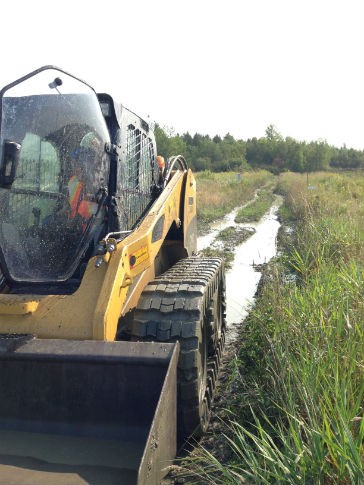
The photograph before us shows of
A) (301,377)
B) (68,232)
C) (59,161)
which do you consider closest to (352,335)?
(301,377)

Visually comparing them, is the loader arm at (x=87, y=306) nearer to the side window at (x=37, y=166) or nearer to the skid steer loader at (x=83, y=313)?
the skid steer loader at (x=83, y=313)

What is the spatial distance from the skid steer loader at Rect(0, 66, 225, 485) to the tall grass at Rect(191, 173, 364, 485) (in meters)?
0.35

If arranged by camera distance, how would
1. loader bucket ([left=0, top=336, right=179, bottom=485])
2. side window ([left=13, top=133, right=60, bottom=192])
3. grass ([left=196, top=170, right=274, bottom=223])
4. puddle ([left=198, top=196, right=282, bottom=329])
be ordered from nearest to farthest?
loader bucket ([left=0, top=336, right=179, bottom=485]), side window ([left=13, top=133, right=60, bottom=192]), puddle ([left=198, top=196, right=282, bottom=329]), grass ([left=196, top=170, right=274, bottom=223])

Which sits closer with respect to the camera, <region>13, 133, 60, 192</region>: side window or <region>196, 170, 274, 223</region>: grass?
<region>13, 133, 60, 192</region>: side window

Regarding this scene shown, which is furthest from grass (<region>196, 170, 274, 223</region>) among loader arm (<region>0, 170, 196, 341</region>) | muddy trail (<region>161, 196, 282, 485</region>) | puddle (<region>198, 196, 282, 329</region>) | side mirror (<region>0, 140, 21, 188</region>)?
side mirror (<region>0, 140, 21, 188</region>)

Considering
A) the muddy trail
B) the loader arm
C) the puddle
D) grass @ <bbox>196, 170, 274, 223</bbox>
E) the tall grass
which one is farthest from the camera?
grass @ <bbox>196, 170, 274, 223</bbox>

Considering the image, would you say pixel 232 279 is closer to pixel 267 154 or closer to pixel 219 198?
pixel 219 198

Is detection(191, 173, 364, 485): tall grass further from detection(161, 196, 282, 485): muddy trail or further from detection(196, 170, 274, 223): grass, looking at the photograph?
detection(196, 170, 274, 223): grass

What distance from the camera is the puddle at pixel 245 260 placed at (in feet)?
23.4

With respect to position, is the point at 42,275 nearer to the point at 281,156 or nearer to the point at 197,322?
the point at 197,322

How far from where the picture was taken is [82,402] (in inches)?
112

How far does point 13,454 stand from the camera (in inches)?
104

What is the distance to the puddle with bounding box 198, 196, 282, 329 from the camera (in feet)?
23.4

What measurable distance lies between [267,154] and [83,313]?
212 ft
